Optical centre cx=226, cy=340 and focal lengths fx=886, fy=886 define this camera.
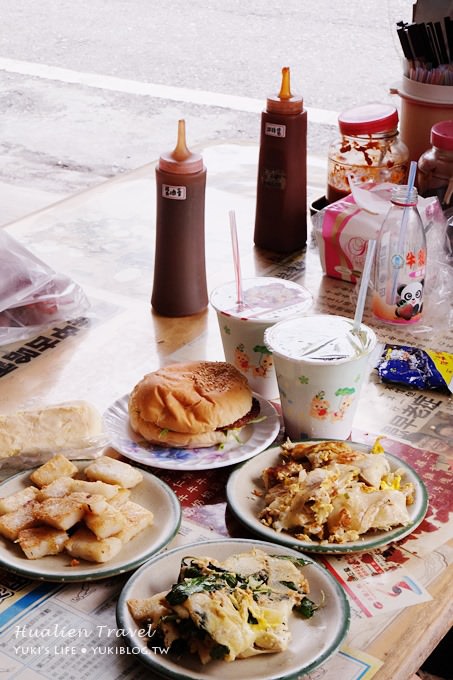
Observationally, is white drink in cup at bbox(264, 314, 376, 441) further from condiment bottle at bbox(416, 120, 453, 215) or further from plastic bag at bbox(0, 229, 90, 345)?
condiment bottle at bbox(416, 120, 453, 215)

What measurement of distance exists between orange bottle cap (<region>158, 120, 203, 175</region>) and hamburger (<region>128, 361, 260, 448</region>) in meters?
0.45

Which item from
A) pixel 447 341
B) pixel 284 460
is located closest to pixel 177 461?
pixel 284 460

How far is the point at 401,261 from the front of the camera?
154cm

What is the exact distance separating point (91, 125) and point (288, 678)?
4975 millimetres

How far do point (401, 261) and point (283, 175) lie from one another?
0.38 meters

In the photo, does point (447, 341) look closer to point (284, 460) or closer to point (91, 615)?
point (284, 460)

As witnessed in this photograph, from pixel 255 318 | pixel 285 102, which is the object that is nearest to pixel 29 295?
pixel 255 318

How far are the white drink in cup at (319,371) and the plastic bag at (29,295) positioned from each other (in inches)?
20.9

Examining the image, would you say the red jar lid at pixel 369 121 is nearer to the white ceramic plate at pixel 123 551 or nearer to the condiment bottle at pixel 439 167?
the condiment bottle at pixel 439 167

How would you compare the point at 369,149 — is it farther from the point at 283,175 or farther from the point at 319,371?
the point at 319,371

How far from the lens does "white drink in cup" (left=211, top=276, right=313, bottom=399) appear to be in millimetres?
1290

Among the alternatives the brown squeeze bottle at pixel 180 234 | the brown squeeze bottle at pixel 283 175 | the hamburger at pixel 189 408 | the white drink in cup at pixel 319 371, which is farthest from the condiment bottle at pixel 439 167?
the hamburger at pixel 189 408

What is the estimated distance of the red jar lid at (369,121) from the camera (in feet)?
6.03

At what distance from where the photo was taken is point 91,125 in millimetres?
5430
